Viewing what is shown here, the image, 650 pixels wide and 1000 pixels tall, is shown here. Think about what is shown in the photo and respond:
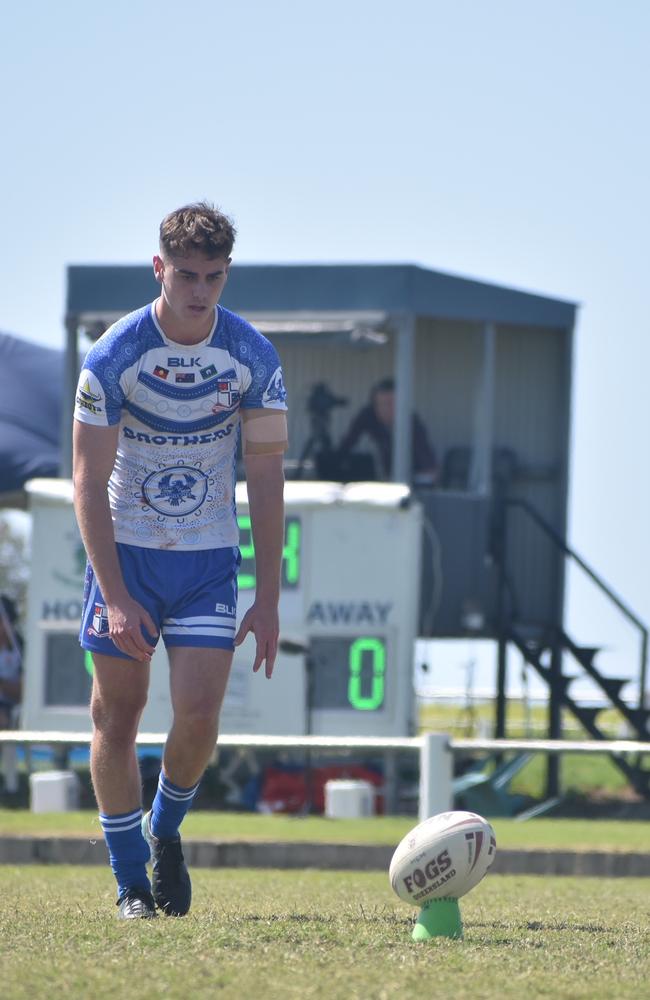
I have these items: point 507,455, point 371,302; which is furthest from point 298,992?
point 507,455

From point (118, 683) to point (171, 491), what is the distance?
2.23 ft

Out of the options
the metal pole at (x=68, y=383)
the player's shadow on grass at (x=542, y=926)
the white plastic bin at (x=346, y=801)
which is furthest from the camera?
the metal pole at (x=68, y=383)

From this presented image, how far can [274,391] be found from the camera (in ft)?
21.4

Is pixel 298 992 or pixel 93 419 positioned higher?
pixel 93 419

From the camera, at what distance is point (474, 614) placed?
20828 mm

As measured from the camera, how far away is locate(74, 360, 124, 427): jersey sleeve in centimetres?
626

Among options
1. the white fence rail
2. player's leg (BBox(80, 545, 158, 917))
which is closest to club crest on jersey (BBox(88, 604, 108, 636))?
player's leg (BBox(80, 545, 158, 917))

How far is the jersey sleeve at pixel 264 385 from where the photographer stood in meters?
6.48

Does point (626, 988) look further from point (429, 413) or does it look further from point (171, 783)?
point (429, 413)

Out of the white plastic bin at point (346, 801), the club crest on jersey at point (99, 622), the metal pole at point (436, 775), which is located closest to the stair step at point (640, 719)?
the white plastic bin at point (346, 801)

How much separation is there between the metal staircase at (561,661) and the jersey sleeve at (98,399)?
14.5 meters

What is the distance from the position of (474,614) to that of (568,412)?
123 inches

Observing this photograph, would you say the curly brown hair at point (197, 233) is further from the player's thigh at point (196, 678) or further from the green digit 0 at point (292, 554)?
the green digit 0 at point (292, 554)

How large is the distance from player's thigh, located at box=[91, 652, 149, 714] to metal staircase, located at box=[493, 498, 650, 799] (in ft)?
46.6
